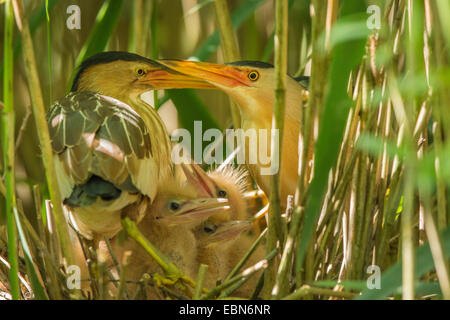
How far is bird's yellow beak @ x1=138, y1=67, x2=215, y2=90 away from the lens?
1.54 m

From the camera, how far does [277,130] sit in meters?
0.96

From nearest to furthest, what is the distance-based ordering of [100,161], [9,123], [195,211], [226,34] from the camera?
[9,123]
[100,161]
[195,211]
[226,34]

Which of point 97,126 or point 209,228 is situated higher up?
point 97,126

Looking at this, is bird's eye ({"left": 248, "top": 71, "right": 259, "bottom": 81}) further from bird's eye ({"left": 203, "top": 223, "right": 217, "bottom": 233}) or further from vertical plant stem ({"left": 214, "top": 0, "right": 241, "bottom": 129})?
bird's eye ({"left": 203, "top": 223, "right": 217, "bottom": 233})

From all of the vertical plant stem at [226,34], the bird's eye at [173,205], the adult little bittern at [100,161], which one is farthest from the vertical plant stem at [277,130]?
the vertical plant stem at [226,34]

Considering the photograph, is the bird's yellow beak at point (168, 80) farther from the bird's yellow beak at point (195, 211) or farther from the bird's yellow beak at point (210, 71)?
the bird's yellow beak at point (195, 211)

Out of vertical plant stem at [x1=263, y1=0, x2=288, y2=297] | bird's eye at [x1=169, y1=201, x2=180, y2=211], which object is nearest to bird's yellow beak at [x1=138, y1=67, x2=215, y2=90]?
bird's eye at [x1=169, y1=201, x2=180, y2=211]

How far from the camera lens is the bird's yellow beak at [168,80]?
1542 millimetres

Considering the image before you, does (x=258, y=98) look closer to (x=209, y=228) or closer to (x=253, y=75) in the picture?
(x=253, y=75)

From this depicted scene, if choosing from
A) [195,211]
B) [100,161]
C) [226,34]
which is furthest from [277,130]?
[226,34]

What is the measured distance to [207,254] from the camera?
55.9 inches

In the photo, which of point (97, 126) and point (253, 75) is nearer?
point (97, 126)

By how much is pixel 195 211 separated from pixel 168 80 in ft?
1.13

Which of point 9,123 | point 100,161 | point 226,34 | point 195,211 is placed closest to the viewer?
point 9,123
